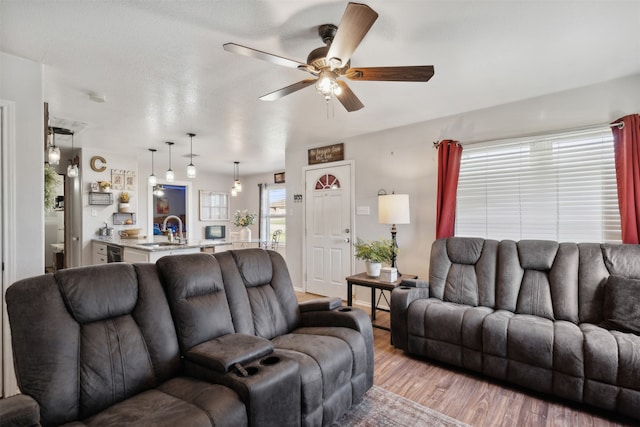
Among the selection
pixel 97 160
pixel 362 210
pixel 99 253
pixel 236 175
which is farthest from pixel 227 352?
pixel 236 175

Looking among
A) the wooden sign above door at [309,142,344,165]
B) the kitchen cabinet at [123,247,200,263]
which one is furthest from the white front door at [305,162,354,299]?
the kitchen cabinet at [123,247,200,263]

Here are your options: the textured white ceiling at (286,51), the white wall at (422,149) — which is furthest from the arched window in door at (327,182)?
the textured white ceiling at (286,51)

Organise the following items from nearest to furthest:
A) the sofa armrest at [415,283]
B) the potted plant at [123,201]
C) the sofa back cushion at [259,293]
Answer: the sofa back cushion at [259,293] < the sofa armrest at [415,283] < the potted plant at [123,201]

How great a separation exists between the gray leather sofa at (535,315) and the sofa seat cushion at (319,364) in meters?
1.00

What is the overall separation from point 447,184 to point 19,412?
3.57 m

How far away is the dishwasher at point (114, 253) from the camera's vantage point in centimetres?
438

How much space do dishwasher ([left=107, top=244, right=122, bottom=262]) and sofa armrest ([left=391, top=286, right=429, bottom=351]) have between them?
386 centimetres

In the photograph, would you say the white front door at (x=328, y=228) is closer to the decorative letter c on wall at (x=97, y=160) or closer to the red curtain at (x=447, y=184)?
the red curtain at (x=447, y=184)

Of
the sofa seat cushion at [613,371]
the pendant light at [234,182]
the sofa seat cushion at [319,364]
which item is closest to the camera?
the sofa seat cushion at [319,364]

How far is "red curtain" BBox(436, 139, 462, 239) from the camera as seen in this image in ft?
11.1

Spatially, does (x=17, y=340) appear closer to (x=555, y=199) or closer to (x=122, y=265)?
(x=122, y=265)

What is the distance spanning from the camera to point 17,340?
1.30 m

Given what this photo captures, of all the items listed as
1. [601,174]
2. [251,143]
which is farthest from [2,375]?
[601,174]

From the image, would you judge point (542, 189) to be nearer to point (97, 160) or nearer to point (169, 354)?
point (169, 354)
